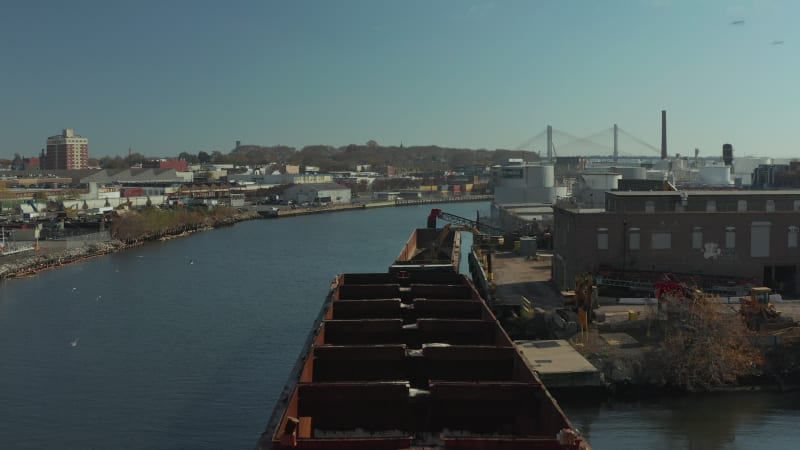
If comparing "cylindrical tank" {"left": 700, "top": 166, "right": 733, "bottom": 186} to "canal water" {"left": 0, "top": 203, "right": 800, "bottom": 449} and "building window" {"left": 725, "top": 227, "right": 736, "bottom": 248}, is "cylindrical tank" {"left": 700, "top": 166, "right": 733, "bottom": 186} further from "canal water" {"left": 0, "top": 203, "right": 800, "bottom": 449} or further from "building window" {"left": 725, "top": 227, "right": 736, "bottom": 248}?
"building window" {"left": 725, "top": 227, "right": 736, "bottom": 248}

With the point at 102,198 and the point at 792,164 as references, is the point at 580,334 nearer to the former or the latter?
the point at 792,164

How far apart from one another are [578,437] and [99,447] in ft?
19.1

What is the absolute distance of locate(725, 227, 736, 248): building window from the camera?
43.5 feet

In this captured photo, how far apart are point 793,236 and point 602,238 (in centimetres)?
324

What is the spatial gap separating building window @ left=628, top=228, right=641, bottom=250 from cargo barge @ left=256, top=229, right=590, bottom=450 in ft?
19.1

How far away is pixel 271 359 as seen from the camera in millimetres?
11438

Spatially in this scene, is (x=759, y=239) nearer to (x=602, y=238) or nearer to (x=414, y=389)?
(x=602, y=238)

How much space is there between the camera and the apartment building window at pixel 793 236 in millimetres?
13336

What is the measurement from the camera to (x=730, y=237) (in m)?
13.3

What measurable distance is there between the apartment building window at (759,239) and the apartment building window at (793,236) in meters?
0.39

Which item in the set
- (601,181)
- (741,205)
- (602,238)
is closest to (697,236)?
(741,205)

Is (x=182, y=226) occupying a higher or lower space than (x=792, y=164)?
lower

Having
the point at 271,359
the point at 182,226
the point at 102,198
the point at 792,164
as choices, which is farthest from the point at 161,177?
the point at 271,359

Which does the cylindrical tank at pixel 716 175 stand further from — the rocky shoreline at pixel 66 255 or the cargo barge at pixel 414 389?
the cargo barge at pixel 414 389
